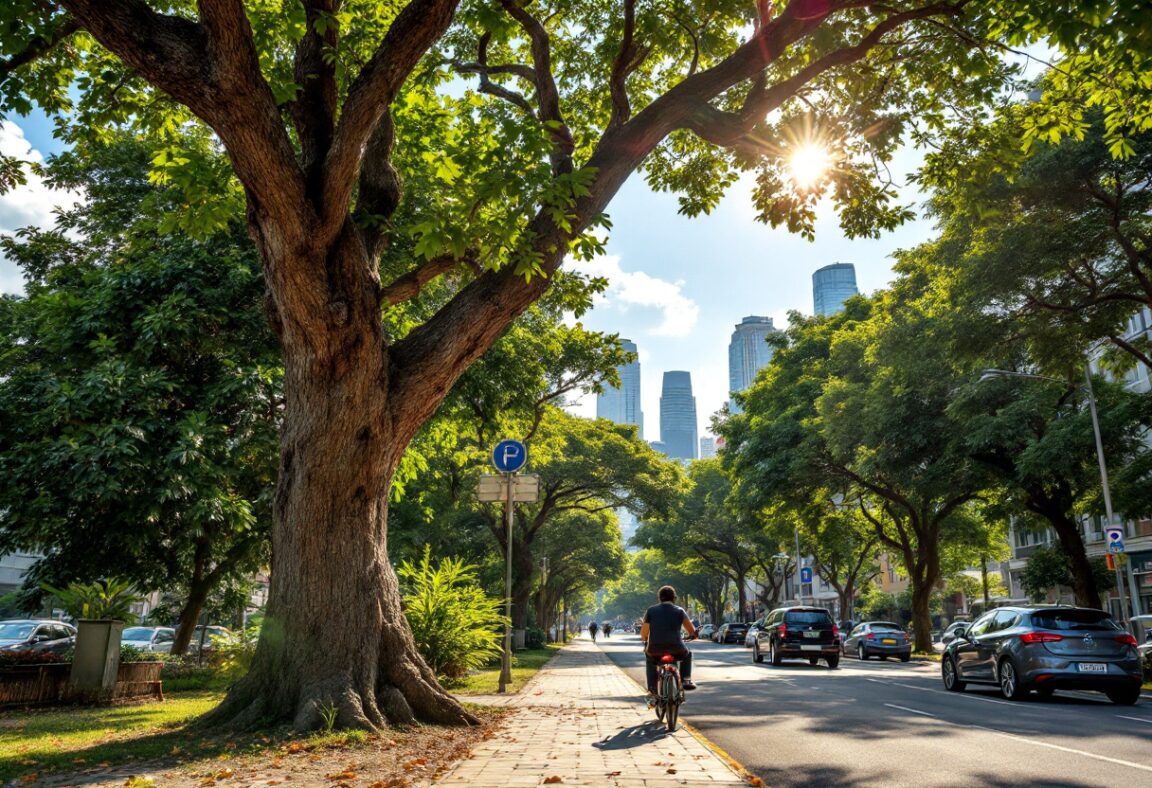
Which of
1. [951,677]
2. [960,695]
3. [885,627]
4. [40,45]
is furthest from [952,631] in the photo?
[40,45]

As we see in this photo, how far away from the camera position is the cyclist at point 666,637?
1001cm

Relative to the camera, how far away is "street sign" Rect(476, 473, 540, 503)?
14.0 metres

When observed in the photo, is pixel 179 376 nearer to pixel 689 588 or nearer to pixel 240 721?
pixel 240 721

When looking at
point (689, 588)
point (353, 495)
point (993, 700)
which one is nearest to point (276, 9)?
point (353, 495)

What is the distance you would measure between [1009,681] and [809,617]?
1144cm

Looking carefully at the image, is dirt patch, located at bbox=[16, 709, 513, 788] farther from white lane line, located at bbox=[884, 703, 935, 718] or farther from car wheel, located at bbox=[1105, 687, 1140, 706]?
car wheel, located at bbox=[1105, 687, 1140, 706]

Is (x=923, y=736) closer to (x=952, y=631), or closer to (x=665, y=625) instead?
(x=665, y=625)

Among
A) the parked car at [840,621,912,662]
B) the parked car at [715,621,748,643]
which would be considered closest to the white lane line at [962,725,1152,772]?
the parked car at [840,621,912,662]

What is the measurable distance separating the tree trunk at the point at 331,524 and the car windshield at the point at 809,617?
1872cm

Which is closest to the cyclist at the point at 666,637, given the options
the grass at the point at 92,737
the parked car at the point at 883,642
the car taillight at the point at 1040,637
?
the grass at the point at 92,737

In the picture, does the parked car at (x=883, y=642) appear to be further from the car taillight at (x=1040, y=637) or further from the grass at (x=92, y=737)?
the grass at (x=92, y=737)

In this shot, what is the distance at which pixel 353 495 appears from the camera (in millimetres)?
8070

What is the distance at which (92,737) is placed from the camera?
26.4 feet

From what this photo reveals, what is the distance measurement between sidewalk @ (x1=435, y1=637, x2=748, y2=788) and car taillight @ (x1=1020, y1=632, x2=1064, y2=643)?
21.1ft
